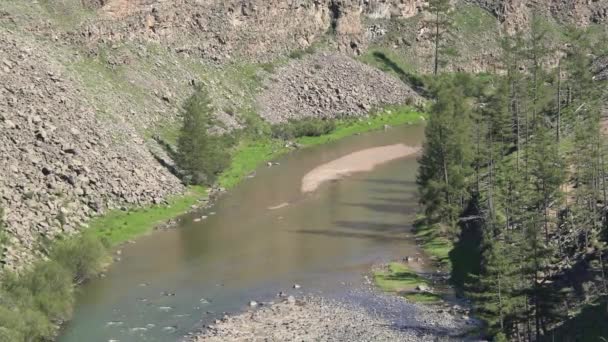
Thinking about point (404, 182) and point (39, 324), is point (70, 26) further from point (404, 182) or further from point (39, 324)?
point (39, 324)

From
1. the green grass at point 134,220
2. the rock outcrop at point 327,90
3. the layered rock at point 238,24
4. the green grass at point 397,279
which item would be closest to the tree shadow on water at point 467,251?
the green grass at point 397,279

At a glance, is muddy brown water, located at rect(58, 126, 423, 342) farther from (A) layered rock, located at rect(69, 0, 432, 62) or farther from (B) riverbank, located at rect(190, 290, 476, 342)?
(A) layered rock, located at rect(69, 0, 432, 62)

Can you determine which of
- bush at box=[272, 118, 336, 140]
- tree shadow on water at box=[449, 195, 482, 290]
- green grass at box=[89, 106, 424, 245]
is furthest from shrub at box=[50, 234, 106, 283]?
bush at box=[272, 118, 336, 140]

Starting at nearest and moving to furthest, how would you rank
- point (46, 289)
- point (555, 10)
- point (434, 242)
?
1. point (46, 289)
2. point (434, 242)
3. point (555, 10)

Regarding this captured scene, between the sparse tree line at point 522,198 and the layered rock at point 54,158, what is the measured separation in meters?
27.7

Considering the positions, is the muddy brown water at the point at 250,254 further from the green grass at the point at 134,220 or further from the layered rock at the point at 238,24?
the layered rock at the point at 238,24

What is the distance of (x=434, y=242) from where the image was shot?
78.6 m

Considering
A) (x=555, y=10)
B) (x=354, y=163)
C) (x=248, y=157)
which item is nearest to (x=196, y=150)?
(x=248, y=157)

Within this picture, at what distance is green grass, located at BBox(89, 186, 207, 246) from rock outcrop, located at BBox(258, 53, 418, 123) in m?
36.0

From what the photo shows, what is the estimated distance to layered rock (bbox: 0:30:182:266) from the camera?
250 ft

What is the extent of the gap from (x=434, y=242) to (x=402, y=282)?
10.1 m

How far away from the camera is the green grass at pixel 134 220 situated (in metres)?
80.7

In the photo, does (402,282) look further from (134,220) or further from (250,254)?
(134,220)

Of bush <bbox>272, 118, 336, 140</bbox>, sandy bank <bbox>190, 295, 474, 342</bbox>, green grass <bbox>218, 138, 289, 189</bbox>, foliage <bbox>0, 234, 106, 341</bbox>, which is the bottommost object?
sandy bank <bbox>190, 295, 474, 342</bbox>
